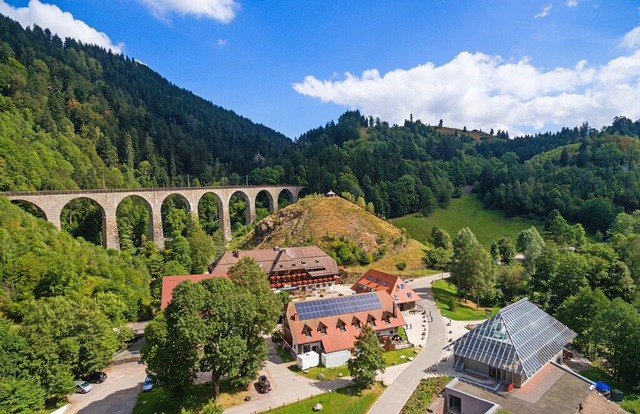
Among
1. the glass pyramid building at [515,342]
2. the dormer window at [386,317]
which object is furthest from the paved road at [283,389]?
the glass pyramid building at [515,342]

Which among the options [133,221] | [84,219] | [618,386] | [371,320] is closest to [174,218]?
[133,221]

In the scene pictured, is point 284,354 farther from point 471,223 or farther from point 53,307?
point 471,223

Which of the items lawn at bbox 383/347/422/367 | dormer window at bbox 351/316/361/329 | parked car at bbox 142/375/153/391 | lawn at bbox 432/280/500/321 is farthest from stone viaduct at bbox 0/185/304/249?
lawn at bbox 383/347/422/367

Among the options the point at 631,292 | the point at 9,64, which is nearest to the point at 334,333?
the point at 631,292

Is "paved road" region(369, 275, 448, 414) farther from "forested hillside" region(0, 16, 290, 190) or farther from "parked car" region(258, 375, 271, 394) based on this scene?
"forested hillside" region(0, 16, 290, 190)

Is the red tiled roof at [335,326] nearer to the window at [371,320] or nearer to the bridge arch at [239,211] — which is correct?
the window at [371,320]

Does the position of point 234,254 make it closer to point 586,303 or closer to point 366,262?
point 366,262
